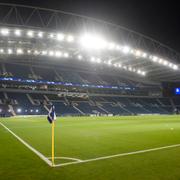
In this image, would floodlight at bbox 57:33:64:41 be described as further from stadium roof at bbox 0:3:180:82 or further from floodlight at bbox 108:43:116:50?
floodlight at bbox 108:43:116:50

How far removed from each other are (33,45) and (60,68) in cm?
3791

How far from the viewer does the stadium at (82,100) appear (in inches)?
314

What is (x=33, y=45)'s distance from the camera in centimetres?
4128

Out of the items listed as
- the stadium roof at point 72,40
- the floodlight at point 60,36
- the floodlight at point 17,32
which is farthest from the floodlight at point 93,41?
the floodlight at point 17,32

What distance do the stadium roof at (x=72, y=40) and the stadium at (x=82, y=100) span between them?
166mm

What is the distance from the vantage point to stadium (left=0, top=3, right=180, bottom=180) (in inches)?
314

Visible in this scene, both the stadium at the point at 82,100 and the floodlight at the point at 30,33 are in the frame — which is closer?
the stadium at the point at 82,100

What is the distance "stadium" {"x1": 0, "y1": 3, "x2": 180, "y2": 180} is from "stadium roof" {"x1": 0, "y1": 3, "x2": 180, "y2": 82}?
0.17 metres

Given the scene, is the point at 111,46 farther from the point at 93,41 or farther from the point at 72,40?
the point at 72,40

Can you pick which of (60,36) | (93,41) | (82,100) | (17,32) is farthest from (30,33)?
(82,100)

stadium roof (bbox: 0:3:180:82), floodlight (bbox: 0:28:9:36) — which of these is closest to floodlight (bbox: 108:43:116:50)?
stadium roof (bbox: 0:3:180:82)

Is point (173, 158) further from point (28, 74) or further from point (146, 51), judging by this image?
point (28, 74)

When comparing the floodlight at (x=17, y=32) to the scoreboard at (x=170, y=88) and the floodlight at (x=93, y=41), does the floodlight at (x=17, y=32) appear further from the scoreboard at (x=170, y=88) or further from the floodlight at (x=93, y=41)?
the scoreboard at (x=170, y=88)

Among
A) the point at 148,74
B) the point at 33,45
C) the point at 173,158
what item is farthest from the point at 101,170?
the point at 148,74
